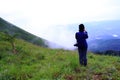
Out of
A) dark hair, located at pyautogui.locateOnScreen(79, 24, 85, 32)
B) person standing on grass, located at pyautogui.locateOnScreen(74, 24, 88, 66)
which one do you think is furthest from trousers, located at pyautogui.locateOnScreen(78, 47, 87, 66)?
dark hair, located at pyautogui.locateOnScreen(79, 24, 85, 32)

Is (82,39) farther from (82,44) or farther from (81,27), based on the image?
(81,27)

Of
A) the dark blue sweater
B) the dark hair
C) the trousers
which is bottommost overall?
the trousers

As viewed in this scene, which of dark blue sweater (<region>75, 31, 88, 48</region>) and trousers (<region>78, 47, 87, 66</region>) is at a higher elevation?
dark blue sweater (<region>75, 31, 88, 48</region>)

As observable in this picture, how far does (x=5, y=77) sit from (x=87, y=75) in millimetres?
3686

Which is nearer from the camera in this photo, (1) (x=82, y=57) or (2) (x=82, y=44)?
(1) (x=82, y=57)

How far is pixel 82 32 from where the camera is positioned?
59.1ft

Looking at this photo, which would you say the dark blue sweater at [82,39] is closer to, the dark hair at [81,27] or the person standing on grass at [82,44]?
the person standing on grass at [82,44]

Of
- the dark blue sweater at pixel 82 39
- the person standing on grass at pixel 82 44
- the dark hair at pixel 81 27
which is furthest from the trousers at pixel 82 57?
the dark hair at pixel 81 27

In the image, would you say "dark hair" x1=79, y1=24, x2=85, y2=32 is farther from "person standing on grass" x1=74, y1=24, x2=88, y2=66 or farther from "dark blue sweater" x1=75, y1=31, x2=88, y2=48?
"dark blue sweater" x1=75, y1=31, x2=88, y2=48

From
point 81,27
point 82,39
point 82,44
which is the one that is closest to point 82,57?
point 82,44

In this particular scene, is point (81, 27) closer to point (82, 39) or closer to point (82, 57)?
point (82, 39)

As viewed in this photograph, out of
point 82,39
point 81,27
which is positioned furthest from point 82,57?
point 81,27


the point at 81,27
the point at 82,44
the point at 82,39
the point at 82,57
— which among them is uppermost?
the point at 81,27

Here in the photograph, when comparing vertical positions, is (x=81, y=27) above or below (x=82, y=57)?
above
